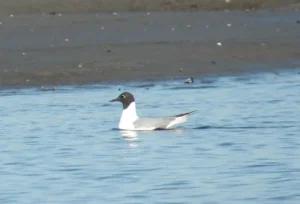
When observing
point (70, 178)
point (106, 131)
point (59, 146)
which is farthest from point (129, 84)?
point (70, 178)

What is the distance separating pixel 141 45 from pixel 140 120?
18.7 feet

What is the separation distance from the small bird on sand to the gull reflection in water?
0.24ft

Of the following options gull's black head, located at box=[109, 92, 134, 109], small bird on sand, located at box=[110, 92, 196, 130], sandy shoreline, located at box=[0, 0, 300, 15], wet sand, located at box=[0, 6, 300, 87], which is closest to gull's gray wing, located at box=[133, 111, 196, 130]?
small bird on sand, located at box=[110, 92, 196, 130]

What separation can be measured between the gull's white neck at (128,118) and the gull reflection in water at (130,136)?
0.06 metres

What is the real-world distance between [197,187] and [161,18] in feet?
38.7

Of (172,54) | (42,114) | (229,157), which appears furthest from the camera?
(172,54)

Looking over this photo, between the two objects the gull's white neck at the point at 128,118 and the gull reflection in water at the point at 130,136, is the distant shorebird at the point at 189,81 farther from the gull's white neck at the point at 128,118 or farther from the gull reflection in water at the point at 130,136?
the gull reflection in water at the point at 130,136

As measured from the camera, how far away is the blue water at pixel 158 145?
28.3 ft

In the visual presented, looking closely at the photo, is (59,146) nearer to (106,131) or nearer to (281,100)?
(106,131)

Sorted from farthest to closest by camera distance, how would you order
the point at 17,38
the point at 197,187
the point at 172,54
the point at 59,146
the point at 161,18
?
the point at 161,18, the point at 17,38, the point at 172,54, the point at 59,146, the point at 197,187

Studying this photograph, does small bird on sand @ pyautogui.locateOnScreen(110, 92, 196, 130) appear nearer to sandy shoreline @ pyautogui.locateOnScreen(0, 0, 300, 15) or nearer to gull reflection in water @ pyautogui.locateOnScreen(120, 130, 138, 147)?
gull reflection in water @ pyautogui.locateOnScreen(120, 130, 138, 147)

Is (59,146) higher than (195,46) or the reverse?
the reverse

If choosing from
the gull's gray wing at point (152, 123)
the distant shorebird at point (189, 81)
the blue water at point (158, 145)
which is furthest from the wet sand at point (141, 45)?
the gull's gray wing at point (152, 123)

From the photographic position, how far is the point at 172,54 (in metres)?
16.6
